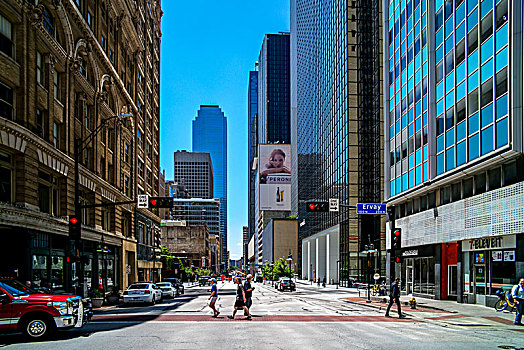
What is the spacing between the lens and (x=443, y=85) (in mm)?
35438

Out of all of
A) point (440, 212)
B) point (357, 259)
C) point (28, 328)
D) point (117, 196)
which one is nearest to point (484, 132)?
point (440, 212)

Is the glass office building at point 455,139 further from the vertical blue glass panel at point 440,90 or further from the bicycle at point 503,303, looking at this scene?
the bicycle at point 503,303

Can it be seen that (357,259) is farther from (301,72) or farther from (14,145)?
(301,72)

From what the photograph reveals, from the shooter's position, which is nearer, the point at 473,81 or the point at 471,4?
the point at 473,81

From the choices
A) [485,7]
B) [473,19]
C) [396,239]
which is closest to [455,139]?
[473,19]

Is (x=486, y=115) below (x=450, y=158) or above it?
above

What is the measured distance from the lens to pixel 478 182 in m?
30.7

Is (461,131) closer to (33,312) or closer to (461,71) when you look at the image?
(461,71)

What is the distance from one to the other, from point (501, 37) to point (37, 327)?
82.2ft

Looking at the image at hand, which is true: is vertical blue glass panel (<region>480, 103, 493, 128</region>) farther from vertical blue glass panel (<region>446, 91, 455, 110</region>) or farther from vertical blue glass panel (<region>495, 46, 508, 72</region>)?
vertical blue glass panel (<region>446, 91, 455, 110</region>)

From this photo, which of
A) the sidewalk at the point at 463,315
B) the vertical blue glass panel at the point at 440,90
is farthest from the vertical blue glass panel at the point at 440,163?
the sidewalk at the point at 463,315

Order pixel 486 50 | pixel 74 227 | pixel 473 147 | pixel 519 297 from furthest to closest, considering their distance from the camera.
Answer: pixel 473 147 < pixel 486 50 < pixel 74 227 < pixel 519 297

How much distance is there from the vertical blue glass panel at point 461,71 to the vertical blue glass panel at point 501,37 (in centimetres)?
437

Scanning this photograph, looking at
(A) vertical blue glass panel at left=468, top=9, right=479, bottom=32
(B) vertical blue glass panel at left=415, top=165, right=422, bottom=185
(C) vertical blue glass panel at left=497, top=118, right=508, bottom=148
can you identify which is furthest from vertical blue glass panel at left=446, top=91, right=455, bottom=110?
(C) vertical blue glass panel at left=497, top=118, right=508, bottom=148
